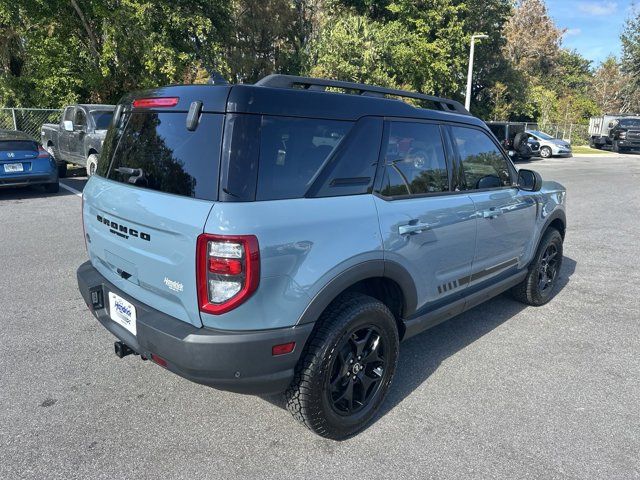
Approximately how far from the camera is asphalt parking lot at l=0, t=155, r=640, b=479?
8.26 ft

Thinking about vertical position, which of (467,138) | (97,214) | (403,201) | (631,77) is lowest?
(97,214)

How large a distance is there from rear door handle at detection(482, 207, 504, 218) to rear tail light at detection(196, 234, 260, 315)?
213 centimetres

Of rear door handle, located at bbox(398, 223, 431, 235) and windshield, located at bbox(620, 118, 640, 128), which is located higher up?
windshield, located at bbox(620, 118, 640, 128)

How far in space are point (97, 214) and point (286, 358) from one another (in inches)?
61.8

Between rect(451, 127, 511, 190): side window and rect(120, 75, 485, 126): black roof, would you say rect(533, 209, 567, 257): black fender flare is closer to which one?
rect(451, 127, 511, 190): side window

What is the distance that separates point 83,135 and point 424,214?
34.3ft

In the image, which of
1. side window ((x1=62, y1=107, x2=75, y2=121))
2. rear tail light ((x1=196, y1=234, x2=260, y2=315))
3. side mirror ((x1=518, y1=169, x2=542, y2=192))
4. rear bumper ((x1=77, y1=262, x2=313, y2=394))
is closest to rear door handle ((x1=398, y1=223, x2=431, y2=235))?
rear bumper ((x1=77, y1=262, x2=313, y2=394))

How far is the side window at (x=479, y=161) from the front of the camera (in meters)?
3.60

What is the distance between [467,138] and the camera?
3688 mm

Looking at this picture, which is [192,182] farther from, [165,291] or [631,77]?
[631,77]

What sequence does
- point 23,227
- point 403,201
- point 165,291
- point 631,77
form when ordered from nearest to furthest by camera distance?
1. point 165,291
2. point 403,201
3. point 23,227
4. point 631,77

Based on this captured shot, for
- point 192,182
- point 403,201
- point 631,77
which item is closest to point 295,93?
point 192,182

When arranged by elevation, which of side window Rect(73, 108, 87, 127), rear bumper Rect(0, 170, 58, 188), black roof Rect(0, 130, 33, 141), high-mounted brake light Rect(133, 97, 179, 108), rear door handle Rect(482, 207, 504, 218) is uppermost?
side window Rect(73, 108, 87, 127)

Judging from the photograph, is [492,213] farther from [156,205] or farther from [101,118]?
[101,118]
